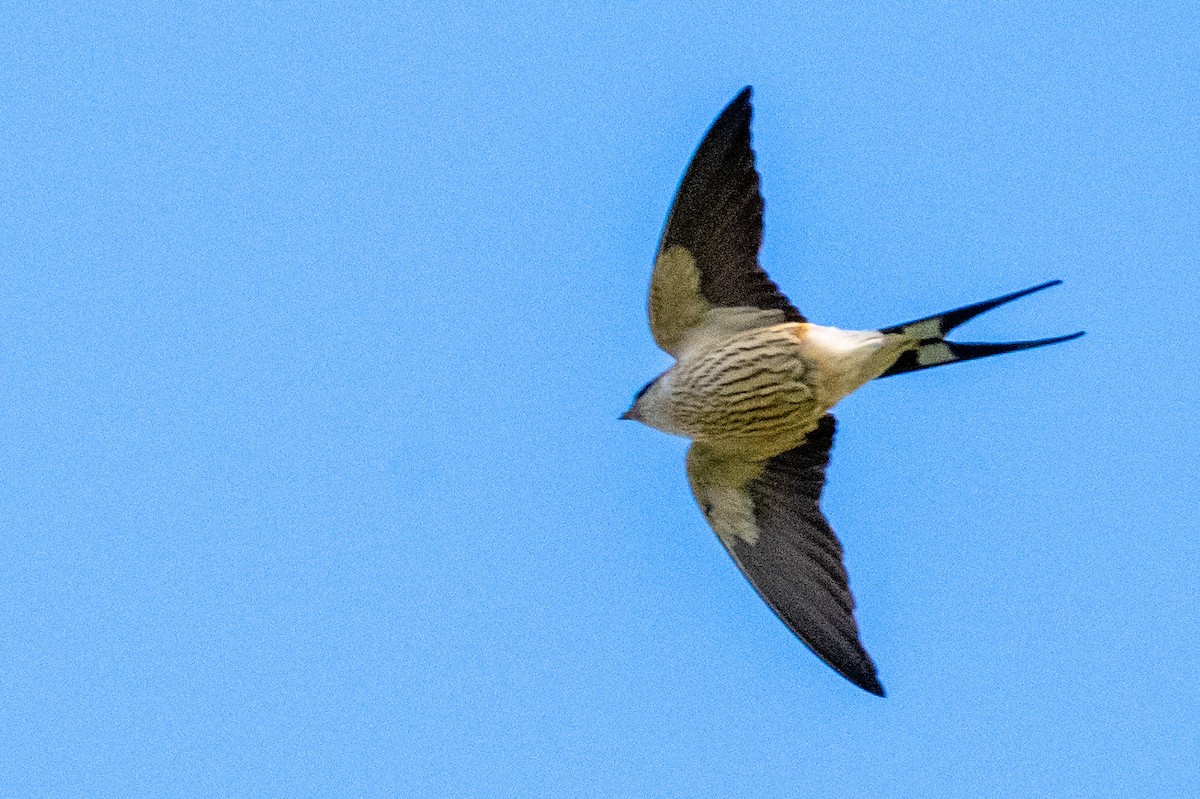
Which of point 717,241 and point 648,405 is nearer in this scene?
point 717,241

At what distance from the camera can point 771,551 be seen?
6094mm

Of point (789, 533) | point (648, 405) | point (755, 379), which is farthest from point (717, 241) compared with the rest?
point (789, 533)

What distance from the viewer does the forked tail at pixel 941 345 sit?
205 inches

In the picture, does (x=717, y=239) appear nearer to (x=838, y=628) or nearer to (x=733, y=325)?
(x=733, y=325)

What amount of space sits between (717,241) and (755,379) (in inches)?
22.1

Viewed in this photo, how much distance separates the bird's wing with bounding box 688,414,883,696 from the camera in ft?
19.2

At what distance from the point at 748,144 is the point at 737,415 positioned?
1.07m

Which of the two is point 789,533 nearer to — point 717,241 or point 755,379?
point 755,379

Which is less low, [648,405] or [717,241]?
[717,241]

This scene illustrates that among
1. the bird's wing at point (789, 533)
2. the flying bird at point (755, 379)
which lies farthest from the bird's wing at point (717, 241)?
the bird's wing at point (789, 533)

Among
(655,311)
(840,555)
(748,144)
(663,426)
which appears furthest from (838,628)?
(748,144)

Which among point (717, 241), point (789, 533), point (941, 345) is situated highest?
point (717, 241)

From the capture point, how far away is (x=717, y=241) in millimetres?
5516

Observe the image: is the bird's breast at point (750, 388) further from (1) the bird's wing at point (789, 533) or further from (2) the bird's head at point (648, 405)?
(1) the bird's wing at point (789, 533)
